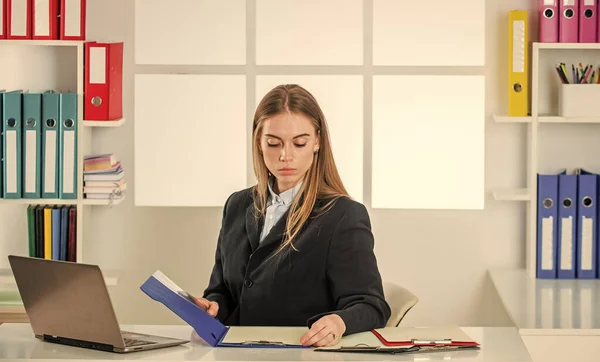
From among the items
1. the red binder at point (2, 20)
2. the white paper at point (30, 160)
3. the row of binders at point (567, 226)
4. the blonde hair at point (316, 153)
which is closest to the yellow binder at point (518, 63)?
the row of binders at point (567, 226)

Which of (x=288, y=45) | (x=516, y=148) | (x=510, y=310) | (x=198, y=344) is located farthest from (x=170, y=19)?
(x=198, y=344)

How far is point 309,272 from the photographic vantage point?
9.50 ft

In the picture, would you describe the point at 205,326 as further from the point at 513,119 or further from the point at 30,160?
the point at 513,119

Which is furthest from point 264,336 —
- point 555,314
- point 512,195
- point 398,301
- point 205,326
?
point 512,195

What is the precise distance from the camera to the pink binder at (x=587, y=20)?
439 centimetres

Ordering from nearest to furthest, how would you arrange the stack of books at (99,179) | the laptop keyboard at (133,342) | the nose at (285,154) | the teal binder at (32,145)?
1. the laptop keyboard at (133,342)
2. the nose at (285,154)
3. the teal binder at (32,145)
4. the stack of books at (99,179)

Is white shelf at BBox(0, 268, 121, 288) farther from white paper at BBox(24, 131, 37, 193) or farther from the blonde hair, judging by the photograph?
the blonde hair

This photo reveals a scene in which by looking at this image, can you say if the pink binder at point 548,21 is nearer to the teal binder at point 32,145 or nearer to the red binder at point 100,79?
the red binder at point 100,79

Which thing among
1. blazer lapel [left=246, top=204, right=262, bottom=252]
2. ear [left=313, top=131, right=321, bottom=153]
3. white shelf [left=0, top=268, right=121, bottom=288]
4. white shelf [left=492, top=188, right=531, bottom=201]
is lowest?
white shelf [left=0, top=268, right=121, bottom=288]

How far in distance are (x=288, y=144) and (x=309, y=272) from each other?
1.22 ft

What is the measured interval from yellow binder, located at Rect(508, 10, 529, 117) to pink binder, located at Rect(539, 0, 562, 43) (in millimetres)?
73

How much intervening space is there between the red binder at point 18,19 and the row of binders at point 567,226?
234cm

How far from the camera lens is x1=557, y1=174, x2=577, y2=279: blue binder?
4465 millimetres

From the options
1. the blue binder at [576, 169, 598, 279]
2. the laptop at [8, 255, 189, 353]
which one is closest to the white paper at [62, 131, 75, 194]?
the laptop at [8, 255, 189, 353]
